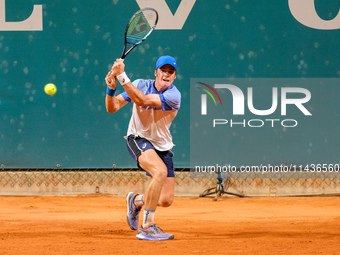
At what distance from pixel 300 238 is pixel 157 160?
140cm

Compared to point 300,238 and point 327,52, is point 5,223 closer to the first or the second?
point 300,238

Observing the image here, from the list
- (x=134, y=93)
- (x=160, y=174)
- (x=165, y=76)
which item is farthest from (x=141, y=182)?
(x=134, y=93)

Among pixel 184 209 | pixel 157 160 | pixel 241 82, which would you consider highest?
pixel 241 82

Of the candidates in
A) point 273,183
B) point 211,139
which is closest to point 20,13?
point 211,139

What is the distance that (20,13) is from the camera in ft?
28.5

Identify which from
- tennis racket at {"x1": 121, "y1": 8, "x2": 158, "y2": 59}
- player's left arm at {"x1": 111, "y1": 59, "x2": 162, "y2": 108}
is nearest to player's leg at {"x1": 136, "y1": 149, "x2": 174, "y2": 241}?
player's left arm at {"x1": 111, "y1": 59, "x2": 162, "y2": 108}

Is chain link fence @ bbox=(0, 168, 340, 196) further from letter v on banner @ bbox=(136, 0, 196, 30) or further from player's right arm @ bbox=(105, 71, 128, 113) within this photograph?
player's right arm @ bbox=(105, 71, 128, 113)

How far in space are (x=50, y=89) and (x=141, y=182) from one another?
185 cm

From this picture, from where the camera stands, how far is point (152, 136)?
5.41 meters

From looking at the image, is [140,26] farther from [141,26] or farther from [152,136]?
[152,136]

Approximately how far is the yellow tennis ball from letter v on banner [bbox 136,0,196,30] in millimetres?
1680

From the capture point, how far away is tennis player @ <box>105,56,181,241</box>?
16.9ft

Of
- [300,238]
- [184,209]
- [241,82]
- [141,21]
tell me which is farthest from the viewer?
[241,82]

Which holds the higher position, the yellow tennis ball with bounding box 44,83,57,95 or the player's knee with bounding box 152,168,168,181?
the yellow tennis ball with bounding box 44,83,57,95
